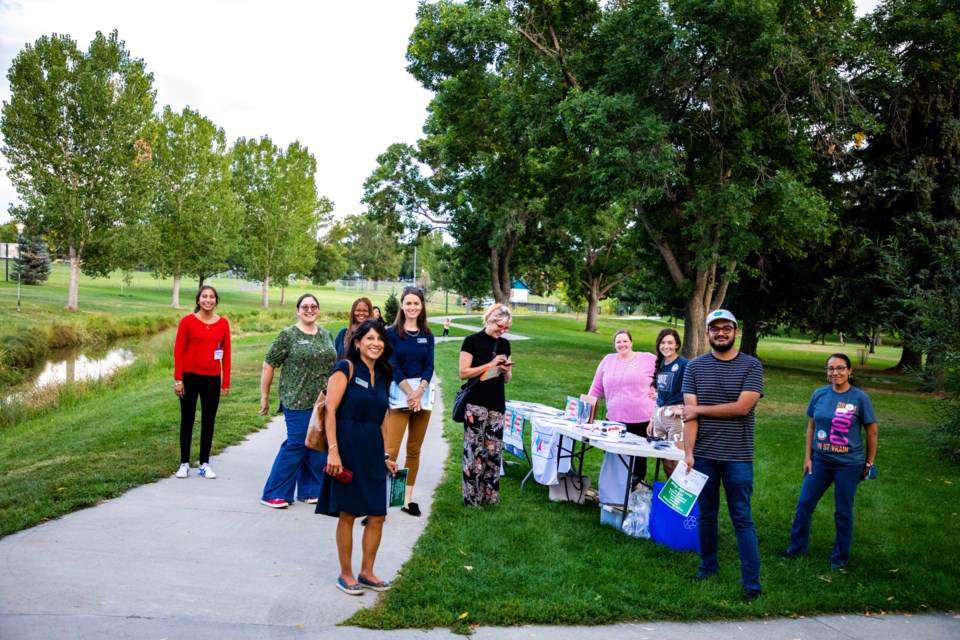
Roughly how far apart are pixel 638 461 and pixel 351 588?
3586 mm

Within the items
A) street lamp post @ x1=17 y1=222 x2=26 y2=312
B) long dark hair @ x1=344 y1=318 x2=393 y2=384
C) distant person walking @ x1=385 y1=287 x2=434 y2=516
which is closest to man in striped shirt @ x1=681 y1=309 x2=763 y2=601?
long dark hair @ x1=344 y1=318 x2=393 y2=384

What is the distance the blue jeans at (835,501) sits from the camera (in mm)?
6281

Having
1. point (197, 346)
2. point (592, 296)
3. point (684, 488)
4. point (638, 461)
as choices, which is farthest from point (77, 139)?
point (684, 488)

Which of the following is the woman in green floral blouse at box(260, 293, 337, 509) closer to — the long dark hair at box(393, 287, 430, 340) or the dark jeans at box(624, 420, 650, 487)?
the long dark hair at box(393, 287, 430, 340)

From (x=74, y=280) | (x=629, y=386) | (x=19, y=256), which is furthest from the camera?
(x=19, y=256)

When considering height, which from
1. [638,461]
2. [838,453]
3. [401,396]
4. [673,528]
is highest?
[401,396]

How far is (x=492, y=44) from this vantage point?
22.7 m

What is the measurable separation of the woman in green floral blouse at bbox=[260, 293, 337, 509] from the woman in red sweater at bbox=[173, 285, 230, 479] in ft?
3.21

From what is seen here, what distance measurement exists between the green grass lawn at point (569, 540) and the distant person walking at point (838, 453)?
252 millimetres

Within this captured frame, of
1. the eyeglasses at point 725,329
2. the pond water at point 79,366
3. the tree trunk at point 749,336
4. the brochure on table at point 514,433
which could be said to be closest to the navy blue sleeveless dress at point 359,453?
the eyeglasses at point 725,329

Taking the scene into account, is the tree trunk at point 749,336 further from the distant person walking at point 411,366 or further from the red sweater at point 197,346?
the red sweater at point 197,346

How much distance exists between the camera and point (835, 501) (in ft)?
20.4

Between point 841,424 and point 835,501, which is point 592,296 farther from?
point 835,501

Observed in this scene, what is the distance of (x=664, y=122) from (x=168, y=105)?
42813 mm
